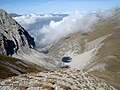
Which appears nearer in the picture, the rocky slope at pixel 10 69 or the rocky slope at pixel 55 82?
the rocky slope at pixel 55 82

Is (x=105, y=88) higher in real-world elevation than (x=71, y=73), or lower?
lower

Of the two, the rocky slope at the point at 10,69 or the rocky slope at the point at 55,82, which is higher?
the rocky slope at the point at 55,82

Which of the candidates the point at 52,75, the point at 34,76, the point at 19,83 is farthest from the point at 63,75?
the point at 19,83

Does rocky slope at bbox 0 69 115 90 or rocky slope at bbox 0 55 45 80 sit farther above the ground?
rocky slope at bbox 0 69 115 90

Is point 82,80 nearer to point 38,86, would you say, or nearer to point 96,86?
point 96,86

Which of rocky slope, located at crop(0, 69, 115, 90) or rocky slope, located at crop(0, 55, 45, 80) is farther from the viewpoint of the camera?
rocky slope, located at crop(0, 55, 45, 80)

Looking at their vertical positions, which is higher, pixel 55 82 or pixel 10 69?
pixel 55 82

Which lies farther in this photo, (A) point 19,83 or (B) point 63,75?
(B) point 63,75

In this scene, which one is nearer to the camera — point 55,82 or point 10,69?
point 55,82
